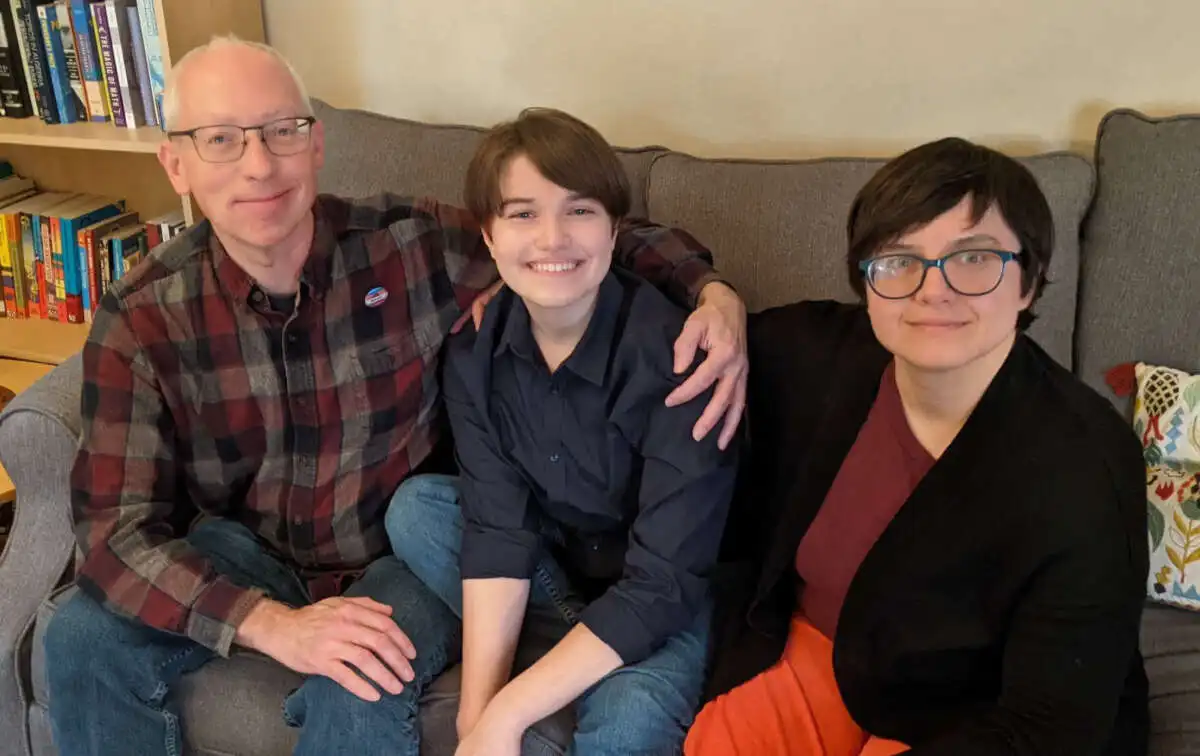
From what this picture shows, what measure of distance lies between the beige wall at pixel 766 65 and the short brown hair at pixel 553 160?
2.41ft

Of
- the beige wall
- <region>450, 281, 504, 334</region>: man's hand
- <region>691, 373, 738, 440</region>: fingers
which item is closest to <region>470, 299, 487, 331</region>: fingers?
<region>450, 281, 504, 334</region>: man's hand

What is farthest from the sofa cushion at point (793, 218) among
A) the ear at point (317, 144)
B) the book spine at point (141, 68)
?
the book spine at point (141, 68)

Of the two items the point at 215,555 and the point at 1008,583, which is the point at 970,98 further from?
the point at 215,555

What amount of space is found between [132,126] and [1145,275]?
1.99 metres

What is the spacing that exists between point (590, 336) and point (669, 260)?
0.23 metres

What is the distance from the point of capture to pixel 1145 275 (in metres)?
1.55

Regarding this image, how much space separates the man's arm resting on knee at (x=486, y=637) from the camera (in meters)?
1.38

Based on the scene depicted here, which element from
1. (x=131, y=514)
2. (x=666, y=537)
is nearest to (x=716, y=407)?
(x=666, y=537)

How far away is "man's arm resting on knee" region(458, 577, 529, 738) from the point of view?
138 centimetres

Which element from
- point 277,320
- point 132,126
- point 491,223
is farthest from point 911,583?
point 132,126

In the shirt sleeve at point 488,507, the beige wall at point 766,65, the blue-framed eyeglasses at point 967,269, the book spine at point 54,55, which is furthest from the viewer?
the book spine at point 54,55

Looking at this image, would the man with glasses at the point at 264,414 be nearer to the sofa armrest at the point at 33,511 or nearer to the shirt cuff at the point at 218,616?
the shirt cuff at the point at 218,616

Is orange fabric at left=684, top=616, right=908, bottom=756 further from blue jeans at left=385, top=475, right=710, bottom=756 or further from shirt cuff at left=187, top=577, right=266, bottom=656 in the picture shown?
shirt cuff at left=187, top=577, right=266, bottom=656

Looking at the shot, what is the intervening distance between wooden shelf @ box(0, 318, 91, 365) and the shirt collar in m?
1.40
